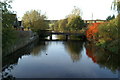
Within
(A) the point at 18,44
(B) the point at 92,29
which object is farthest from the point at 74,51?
(B) the point at 92,29

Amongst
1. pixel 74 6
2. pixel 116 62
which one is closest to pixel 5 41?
pixel 116 62

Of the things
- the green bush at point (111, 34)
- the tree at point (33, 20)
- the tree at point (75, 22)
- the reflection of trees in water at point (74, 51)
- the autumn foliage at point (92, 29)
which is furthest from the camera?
the tree at point (75, 22)

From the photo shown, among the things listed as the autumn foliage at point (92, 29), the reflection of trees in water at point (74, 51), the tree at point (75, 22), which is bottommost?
the reflection of trees in water at point (74, 51)

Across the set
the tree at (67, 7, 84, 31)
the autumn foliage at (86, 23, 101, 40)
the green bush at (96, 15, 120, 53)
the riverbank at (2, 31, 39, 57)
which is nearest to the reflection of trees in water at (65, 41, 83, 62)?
the autumn foliage at (86, 23, 101, 40)

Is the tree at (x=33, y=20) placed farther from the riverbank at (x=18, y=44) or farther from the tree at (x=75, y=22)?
the riverbank at (x=18, y=44)

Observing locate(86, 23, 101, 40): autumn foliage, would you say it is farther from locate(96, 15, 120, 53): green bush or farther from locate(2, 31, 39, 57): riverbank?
locate(2, 31, 39, 57): riverbank

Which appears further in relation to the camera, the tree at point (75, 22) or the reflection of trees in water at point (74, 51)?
the tree at point (75, 22)

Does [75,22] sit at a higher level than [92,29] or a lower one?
higher

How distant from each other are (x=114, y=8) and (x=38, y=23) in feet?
101

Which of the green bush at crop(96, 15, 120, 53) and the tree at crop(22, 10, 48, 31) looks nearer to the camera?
the green bush at crop(96, 15, 120, 53)

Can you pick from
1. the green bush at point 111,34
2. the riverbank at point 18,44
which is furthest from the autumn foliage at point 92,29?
the riverbank at point 18,44

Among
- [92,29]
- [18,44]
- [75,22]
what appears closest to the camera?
[18,44]

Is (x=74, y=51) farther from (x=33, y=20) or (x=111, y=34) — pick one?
(x=33, y=20)

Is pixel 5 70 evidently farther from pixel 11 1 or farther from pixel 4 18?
pixel 11 1
